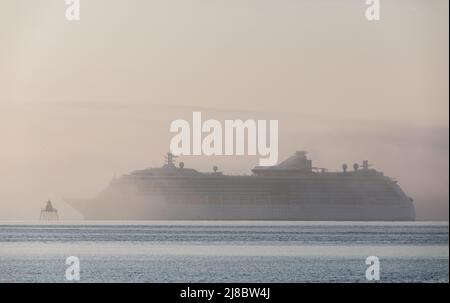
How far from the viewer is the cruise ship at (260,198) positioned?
29.4 metres

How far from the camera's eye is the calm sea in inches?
674

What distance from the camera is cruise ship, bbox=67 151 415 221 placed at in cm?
2936

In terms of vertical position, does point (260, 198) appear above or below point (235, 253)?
above

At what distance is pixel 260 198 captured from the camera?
104 ft

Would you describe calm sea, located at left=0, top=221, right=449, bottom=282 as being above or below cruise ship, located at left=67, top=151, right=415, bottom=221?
below

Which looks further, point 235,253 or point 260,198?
point 260,198

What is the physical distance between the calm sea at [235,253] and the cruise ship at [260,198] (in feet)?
1.42

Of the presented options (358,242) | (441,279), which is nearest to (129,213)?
(358,242)

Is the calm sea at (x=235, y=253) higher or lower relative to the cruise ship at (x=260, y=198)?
A: lower

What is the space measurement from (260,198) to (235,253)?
872 centimetres

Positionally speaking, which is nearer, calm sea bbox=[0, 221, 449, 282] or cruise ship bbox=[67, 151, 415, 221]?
calm sea bbox=[0, 221, 449, 282]

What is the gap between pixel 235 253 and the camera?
2289 centimetres

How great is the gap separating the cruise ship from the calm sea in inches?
17.0
